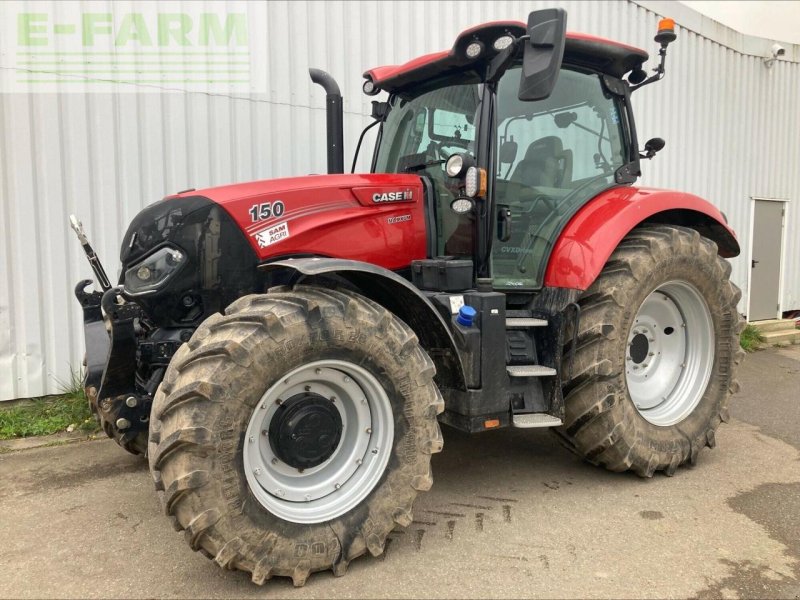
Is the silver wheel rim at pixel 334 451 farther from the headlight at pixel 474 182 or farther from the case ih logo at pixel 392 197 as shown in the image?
the headlight at pixel 474 182

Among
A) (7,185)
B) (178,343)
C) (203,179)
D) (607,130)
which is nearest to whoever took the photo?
(178,343)

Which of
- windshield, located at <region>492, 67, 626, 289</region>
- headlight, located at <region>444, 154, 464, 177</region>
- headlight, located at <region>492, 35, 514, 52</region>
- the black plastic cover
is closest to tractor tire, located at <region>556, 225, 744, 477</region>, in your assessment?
windshield, located at <region>492, 67, 626, 289</region>

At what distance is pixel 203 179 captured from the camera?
515cm

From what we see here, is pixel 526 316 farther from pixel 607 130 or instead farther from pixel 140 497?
pixel 140 497

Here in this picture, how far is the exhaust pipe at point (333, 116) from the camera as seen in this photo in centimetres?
401

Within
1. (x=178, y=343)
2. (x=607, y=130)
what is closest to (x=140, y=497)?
(x=178, y=343)

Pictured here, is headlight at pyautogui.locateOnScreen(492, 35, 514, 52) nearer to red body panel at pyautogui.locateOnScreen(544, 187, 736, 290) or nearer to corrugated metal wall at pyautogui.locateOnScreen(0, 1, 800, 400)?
red body panel at pyautogui.locateOnScreen(544, 187, 736, 290)

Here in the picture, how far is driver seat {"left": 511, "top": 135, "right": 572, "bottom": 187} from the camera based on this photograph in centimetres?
353

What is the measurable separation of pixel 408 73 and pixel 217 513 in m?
2.63

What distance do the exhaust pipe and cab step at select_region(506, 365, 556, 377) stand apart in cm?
183

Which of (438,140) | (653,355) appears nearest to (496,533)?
(653,355)

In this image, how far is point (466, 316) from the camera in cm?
310

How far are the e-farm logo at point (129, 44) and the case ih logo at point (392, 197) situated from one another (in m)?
2.68

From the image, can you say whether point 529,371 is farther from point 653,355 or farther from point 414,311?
point 653,355
